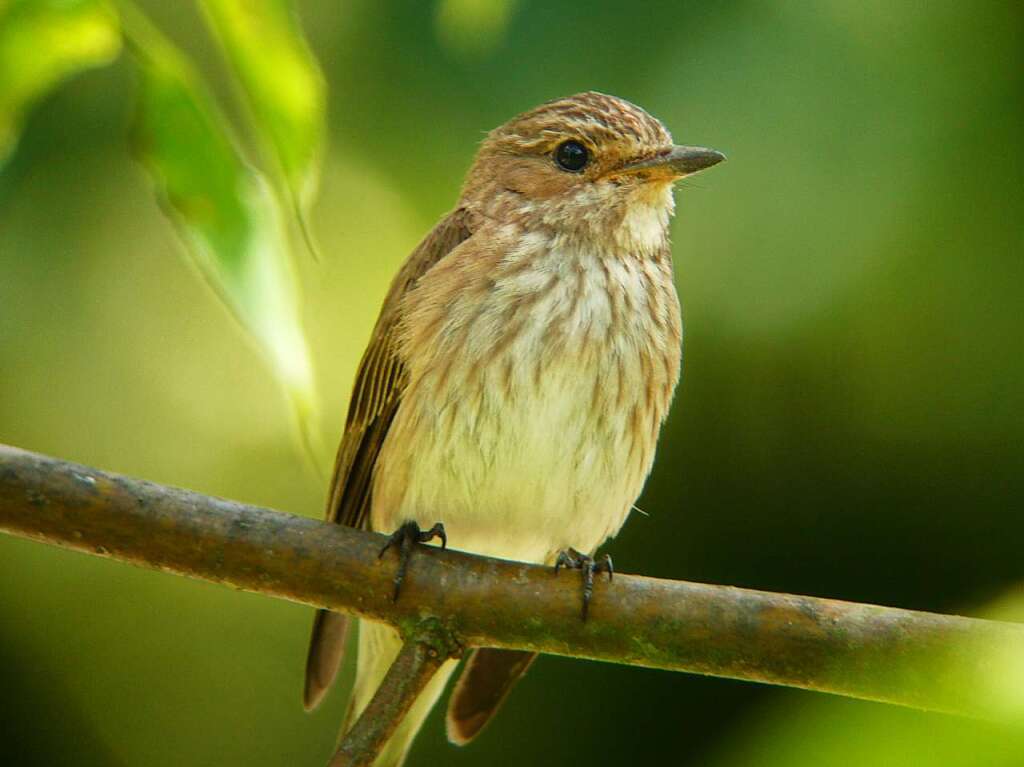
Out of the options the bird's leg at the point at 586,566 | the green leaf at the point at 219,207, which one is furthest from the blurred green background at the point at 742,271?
the green leaf at the point at 219,207

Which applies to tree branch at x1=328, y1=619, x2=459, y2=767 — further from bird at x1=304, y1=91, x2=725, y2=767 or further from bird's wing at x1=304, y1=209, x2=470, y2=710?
bird's wing at x1=304, y1=209, x2=470, y2=710

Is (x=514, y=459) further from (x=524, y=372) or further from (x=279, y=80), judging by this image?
(x=279, y=80)

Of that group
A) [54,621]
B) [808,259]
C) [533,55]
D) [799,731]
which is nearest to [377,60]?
[533,55]

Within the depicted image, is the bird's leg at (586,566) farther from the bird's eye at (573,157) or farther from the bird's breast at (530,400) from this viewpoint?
the bird's eye at (573,157)

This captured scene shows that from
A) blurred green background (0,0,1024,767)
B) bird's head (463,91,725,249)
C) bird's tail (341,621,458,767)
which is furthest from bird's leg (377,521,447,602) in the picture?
blurred green background (0,0,1024,767)

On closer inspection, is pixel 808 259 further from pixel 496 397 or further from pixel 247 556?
pixel 247 556

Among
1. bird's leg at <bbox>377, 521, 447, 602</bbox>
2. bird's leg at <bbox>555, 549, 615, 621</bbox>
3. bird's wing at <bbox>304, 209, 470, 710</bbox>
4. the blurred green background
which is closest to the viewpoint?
bird's leg at <bbox>555, 549, 615, 621</bbox>
